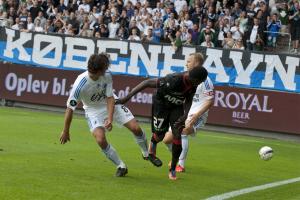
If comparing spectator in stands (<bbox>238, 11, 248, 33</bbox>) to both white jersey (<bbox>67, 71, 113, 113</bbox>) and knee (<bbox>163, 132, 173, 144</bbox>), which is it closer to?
knee (<bbox>163, 132, 173, 144</bbox>)

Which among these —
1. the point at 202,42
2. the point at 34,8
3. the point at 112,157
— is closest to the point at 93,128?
the point at 112,157

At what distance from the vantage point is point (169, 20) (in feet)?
89.6

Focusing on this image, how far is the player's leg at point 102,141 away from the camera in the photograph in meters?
11.0

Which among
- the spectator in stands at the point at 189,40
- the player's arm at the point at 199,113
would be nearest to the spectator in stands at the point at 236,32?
the spectator in stands at the point at 189,40

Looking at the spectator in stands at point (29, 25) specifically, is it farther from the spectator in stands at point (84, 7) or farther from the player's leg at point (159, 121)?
the player's leg at point (159, 121)

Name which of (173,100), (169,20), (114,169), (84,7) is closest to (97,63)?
(173,100)

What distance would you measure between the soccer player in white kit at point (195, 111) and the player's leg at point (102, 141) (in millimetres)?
1266

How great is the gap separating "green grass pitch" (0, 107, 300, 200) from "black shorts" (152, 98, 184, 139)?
78cm

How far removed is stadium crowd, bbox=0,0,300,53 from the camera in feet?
84.9

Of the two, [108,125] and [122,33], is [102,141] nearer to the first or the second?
[108,125]

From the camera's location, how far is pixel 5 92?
27.2m

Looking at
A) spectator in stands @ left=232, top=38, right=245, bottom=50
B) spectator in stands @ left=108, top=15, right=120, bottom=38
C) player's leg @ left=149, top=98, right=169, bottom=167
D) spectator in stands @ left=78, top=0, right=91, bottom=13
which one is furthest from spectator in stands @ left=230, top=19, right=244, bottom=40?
player's leg @ left=149, top=98, right=169, bottom=167

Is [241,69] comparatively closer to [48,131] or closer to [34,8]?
[48,131]

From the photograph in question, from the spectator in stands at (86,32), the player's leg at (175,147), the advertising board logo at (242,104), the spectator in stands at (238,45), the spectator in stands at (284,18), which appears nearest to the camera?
the player's leg at (175,147)
